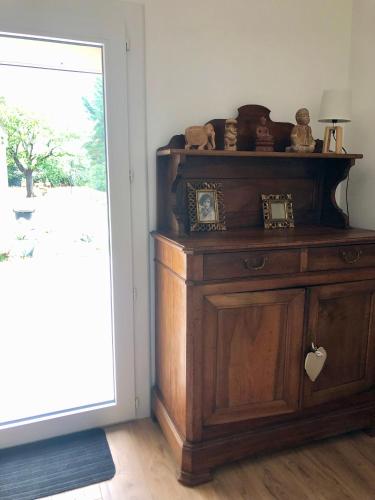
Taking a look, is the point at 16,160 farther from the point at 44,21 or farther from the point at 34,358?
the point at 34,358

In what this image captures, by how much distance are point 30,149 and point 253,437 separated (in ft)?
5.32

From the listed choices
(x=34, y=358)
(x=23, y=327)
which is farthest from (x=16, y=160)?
(x=34, y=358)

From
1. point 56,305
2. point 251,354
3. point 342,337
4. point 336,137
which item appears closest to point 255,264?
point 251,354

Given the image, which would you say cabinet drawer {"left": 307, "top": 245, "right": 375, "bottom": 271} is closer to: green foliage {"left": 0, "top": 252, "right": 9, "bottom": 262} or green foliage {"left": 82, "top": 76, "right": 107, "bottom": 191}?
green foliage {"left": 82, "top": 76, "right": 107, "bottom": 191}

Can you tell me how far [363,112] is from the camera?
2.19 m

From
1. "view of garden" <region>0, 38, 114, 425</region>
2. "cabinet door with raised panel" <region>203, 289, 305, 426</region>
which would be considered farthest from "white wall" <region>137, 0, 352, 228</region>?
"cabinet door with raised panel" <region>203, 289, 305, 426</region>

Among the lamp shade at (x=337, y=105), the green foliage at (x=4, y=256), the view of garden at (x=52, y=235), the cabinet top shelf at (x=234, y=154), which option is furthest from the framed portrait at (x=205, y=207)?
the green foliage at (x=4, y=256)

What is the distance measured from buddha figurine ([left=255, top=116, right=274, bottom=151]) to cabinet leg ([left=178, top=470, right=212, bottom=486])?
151cm

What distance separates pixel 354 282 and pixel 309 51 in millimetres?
1279

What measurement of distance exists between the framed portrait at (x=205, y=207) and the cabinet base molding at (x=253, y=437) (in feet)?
3.00

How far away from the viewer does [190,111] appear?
1.96m

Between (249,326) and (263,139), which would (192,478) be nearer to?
(249,326)

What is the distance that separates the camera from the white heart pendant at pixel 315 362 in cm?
175

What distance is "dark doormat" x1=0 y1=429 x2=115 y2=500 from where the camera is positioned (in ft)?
5.35
